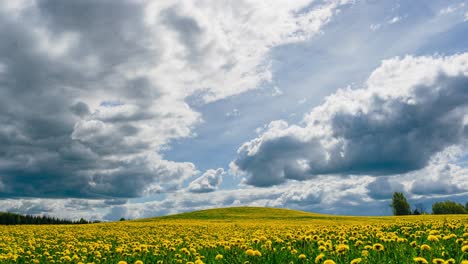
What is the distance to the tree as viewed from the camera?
122938 mm

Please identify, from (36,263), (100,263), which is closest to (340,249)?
(100,263)

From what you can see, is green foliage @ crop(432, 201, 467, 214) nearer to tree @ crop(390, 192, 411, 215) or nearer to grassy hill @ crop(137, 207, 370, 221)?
tree @ crop(390, 192, 411, 215)

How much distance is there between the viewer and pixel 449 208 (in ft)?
406

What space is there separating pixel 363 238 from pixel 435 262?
279 inches

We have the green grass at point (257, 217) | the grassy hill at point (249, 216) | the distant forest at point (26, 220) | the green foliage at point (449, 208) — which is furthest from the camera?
the green foliage at point (449, 208)

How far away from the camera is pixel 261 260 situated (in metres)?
9.40

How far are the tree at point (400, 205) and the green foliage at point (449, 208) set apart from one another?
1332cm

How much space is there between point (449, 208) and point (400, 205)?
54.4ft

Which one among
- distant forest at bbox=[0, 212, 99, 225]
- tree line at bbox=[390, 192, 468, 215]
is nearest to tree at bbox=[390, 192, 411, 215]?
tree line at bbox=[390, 192, 468, 215]

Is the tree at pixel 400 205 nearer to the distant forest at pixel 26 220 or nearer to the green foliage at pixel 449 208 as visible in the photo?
the green foliage at pixel 449 208

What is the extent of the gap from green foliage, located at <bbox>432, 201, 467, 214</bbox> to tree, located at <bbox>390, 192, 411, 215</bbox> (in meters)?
13.3

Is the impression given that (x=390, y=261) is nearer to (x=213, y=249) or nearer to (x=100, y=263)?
(x=213, y=249)

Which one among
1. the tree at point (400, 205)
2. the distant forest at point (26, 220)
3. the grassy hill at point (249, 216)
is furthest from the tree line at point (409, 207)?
the distant forest at point (26, 220)

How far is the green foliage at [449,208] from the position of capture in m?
122
